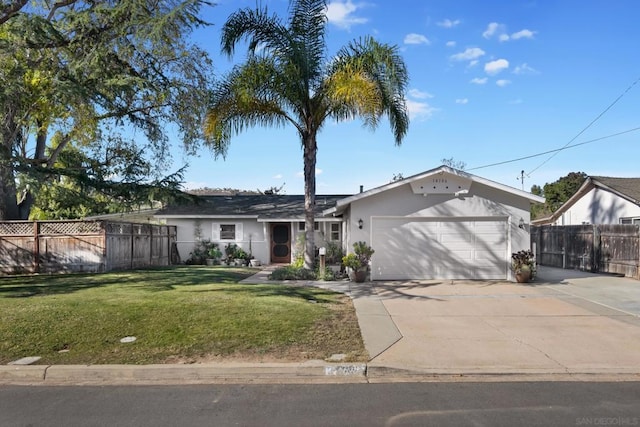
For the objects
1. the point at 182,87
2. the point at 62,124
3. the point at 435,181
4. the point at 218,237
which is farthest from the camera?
the point at 218,237

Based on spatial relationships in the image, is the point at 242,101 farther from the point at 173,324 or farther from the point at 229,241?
the point at 229,241

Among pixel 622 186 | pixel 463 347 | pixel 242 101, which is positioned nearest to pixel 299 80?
pixel 242 101

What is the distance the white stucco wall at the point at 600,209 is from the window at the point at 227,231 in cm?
1905

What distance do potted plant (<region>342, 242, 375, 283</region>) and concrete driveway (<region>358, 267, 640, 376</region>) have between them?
1.07 m

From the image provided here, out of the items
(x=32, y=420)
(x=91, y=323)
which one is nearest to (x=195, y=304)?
(x=91, y=323)

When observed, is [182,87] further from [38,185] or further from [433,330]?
[433,330]

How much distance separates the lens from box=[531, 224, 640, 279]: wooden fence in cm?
1711

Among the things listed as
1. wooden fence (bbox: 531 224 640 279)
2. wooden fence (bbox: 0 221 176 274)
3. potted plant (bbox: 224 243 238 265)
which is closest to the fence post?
wooden fence (bbox: 531 224 640 279)

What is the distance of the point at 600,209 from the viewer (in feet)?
84.8

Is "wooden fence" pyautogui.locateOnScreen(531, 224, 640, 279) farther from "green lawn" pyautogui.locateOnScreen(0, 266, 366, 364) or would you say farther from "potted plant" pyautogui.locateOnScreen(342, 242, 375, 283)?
"green lawn" pyautogui.locateOnScreen(0, 266, 366, 364)

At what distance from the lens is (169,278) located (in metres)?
15.1

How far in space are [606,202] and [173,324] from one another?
2427cm

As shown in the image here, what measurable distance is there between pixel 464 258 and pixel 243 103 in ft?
28.4

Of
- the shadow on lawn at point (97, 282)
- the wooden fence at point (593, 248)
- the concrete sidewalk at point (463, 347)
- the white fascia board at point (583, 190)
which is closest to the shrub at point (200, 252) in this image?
the shadow on lawn at point (97, 282)
